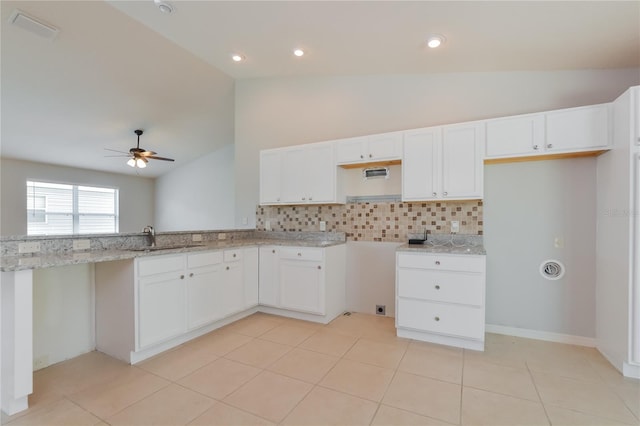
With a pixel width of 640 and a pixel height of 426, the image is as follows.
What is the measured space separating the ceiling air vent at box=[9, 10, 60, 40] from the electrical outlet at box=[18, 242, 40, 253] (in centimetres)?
216

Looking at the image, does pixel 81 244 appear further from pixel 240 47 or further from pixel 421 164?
pixel 421 164

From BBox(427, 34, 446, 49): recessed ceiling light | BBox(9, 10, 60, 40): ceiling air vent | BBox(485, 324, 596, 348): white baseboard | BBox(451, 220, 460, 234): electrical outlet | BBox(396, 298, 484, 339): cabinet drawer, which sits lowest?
BBox(485, 324, 596, 348): white baseboard

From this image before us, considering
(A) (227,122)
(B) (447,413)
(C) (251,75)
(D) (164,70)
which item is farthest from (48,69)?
(B) (447,413)

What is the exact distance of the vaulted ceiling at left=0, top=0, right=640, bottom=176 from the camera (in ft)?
7.55

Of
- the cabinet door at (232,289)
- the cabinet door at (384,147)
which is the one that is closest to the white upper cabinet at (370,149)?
the cabinet door at (384,147)

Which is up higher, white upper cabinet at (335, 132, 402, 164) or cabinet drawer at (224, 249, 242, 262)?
white upper cabinet at (335, 132, 402, 164)

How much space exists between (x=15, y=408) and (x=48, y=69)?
3.60 metres

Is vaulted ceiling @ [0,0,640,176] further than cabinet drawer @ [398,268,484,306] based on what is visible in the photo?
No

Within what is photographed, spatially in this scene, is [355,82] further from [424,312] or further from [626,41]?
[424,312]

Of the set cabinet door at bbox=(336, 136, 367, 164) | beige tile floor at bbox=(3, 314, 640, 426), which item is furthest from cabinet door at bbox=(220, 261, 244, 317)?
cabinet door at bbox=(336, 136, 367, 164)

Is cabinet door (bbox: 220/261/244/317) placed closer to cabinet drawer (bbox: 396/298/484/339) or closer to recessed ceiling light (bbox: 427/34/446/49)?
cabinet drawer (bbox: 396/298/484/339)

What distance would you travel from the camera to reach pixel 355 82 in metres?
3.64

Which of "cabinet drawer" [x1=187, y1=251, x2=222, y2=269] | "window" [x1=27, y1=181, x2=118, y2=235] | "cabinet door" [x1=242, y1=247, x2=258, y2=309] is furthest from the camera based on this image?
"window" [x1=27, y1=181, x2=118, y2=235]

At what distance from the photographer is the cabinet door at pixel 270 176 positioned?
3.79 m
